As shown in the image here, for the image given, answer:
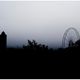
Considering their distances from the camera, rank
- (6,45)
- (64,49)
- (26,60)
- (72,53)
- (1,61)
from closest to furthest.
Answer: (1,61)
(26,60)
(72,53)
(64,49)
(6,45)

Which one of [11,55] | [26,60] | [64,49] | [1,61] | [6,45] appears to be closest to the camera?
[1,61]

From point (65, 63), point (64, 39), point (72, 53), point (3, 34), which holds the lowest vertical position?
point (65, 63)

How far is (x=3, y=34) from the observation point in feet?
109

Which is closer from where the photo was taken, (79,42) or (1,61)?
(1,61)

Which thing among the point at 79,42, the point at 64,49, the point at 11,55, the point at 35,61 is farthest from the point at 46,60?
the point at 79,42

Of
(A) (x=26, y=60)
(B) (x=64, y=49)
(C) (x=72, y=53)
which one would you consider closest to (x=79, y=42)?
(B) (x=64, y=49)

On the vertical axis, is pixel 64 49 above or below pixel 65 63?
above

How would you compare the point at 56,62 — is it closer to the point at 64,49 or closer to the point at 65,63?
the point at 65,63

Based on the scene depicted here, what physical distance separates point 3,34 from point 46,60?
46.3ft

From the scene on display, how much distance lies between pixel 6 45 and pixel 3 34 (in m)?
2.20

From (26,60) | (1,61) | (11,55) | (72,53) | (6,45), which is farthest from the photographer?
(6,45)

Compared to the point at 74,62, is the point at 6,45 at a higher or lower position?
higher

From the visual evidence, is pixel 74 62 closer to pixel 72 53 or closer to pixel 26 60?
pixel 72 53

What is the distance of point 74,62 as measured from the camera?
21453 millimetres
